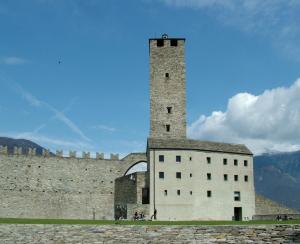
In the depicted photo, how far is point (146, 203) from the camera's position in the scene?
166 feet

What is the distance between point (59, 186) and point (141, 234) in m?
30.1

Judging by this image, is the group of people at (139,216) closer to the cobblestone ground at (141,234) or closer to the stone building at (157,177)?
the stone building at (157,177)

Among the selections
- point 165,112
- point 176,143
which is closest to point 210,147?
point 176,143

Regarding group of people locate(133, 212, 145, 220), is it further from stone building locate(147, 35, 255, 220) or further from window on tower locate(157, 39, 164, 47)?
window on tower locate(157, 39, 164, 47)

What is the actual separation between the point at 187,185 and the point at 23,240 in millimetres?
24762

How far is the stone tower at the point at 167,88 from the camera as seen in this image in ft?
187

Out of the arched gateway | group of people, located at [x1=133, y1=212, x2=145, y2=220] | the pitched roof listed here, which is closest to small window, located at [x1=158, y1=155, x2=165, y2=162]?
the pitched roof

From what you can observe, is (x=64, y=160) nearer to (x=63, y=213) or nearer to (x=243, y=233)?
(x=63, y=213)

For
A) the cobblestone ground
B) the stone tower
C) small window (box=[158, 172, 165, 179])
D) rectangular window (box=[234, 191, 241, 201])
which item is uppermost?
the stone tower

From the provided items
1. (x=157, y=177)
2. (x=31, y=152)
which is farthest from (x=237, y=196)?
(x=31, y=152)

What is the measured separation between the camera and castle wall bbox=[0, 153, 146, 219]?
54.3 metres

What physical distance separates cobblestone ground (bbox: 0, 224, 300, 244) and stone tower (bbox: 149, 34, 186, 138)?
29080mm

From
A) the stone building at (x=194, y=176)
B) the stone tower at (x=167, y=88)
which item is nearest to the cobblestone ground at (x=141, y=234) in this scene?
the stone building at (x=194, y=176)

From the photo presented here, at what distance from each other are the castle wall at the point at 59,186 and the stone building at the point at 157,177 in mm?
99
